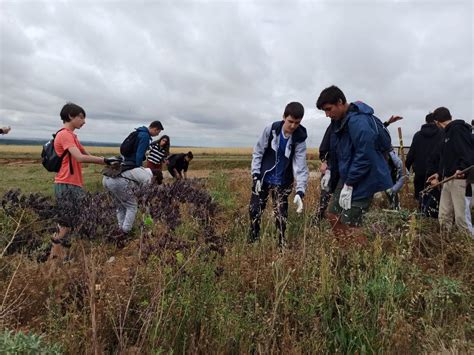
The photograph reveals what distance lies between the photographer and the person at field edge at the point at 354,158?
3.50 meters

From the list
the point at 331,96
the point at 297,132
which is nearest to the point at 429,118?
the point at 297,132

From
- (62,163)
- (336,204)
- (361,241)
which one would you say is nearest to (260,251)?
(361,241)

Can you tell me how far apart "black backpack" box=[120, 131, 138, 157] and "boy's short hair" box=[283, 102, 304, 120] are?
8.14ft

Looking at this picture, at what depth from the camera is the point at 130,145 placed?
5.29 metres

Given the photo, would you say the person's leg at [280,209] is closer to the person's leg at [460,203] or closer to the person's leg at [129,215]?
the person's leg at [129,215]

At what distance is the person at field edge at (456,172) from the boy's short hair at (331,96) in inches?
81.3

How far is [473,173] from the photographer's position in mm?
4691

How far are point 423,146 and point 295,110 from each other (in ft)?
10.5

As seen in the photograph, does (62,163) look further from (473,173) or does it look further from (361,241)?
(473,173)

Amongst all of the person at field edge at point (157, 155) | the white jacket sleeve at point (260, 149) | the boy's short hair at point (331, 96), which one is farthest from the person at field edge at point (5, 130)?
the person at field edge at point (157, 155)

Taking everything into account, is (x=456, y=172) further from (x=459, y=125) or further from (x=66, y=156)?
(x=66, y=156)

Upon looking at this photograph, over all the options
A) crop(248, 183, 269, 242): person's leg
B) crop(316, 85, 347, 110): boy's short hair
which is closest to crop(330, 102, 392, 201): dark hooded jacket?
crop(316, 85, 347, 110): boy's short hair

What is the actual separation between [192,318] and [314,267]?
1.01 meters

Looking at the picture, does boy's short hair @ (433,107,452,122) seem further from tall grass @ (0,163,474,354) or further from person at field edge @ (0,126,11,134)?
person at field edge @ (0,126,11,134)
